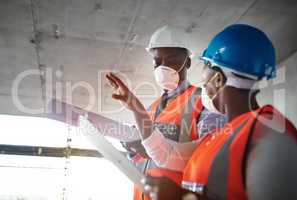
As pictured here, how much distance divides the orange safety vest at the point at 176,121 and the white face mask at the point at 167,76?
0.29ft

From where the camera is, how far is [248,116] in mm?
1095

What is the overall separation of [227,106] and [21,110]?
517 cm

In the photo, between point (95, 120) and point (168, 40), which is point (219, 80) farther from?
point (168, 40)

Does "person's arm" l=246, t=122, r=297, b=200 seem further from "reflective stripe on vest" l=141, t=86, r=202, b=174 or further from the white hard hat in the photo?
the white hard hat

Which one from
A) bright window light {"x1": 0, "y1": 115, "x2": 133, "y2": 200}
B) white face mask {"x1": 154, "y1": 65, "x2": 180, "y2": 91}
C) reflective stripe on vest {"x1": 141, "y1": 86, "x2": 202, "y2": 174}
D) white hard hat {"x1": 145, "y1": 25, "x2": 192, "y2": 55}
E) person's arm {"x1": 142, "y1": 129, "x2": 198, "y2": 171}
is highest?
white hard hat {"x1": 145, "y1": 25, "x2": 192, "y2": 55}

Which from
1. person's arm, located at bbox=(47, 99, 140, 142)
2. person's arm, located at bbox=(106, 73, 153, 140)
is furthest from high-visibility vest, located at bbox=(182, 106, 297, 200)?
person's arm, located at bbox=(47, 99, 140, 142)

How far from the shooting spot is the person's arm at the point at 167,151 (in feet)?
4.98

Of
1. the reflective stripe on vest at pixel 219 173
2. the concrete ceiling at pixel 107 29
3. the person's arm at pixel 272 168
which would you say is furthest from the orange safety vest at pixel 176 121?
the concrete ceiling at pixel 107 29

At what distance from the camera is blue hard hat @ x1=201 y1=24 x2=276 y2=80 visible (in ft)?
4.08

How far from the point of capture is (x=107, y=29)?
3.52 meters

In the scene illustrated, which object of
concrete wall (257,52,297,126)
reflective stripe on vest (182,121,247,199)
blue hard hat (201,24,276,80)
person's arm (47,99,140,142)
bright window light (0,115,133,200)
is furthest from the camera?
bright window light (0,115,133,200)

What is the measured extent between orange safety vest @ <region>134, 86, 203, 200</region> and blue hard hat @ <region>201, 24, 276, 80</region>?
0.57m

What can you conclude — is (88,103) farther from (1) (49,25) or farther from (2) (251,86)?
(2) (251,86)

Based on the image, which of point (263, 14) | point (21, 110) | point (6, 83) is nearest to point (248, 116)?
point (263, 14)
